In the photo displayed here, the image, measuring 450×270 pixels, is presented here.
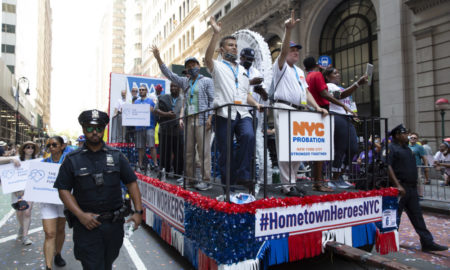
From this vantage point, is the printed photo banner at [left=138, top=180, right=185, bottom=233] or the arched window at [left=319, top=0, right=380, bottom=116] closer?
the printed photo banner at [left=138, top=180, right=185, bottom=233]

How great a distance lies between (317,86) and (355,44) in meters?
15.4

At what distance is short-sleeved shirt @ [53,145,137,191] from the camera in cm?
299

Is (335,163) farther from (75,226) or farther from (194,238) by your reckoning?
(75,226)

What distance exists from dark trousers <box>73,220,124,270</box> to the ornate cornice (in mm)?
15184

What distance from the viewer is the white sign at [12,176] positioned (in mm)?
5910

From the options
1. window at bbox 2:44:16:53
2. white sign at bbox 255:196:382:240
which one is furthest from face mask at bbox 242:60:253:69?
window at bbox 2:44:16:53

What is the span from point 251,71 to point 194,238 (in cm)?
284

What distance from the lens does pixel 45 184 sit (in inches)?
190

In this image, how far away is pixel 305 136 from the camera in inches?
166

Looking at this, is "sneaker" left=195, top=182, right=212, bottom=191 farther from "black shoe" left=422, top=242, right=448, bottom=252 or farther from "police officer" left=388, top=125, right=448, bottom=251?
"black shoe" left=422, top=242, right=448, bottom=252

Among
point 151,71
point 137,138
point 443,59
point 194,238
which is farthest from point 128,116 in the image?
point 151,71

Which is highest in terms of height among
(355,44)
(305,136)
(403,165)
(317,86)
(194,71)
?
(355,44)

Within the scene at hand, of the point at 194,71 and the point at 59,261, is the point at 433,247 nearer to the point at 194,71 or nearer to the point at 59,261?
the point at 194,71

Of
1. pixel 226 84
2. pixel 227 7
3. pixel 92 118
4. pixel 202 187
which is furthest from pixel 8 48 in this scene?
pixel 92 118
